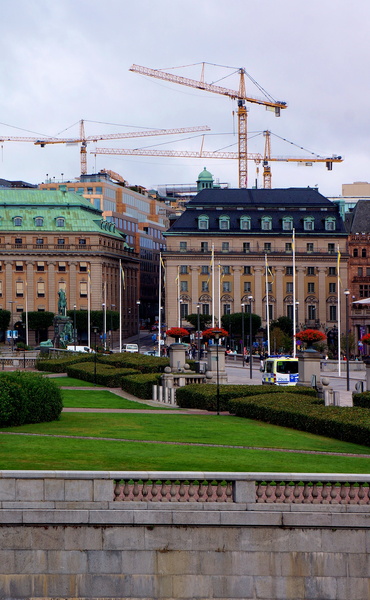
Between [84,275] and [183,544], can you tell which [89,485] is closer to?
[183,544]

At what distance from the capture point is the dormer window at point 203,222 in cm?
15650

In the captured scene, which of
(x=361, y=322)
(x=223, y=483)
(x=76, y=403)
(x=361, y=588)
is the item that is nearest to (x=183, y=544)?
(x=223, y=483)

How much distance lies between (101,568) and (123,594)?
696 mm

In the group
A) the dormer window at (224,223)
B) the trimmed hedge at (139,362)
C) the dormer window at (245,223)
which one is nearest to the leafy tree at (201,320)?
the dormer window at (224,223)

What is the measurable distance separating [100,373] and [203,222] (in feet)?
305

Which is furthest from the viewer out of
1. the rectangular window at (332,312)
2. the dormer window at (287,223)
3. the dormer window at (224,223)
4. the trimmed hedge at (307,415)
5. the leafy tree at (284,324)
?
the dormer window at (224,223)

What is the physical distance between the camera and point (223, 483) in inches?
928

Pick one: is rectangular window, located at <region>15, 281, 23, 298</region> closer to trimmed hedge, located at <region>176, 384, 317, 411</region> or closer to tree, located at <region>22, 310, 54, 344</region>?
tree, located at <region>22, 310, 54, 344</region>

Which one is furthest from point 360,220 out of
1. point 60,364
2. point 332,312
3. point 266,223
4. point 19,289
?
point 60,364

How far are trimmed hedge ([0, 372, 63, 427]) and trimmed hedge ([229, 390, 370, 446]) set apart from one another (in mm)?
7491

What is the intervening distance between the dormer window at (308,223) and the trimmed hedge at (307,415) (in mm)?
113786

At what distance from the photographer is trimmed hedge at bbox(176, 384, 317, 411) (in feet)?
152

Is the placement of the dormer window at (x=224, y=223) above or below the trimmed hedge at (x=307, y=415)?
above

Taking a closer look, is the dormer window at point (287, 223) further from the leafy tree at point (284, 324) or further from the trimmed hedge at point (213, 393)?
the trimmed hedge at point (213, 393)
